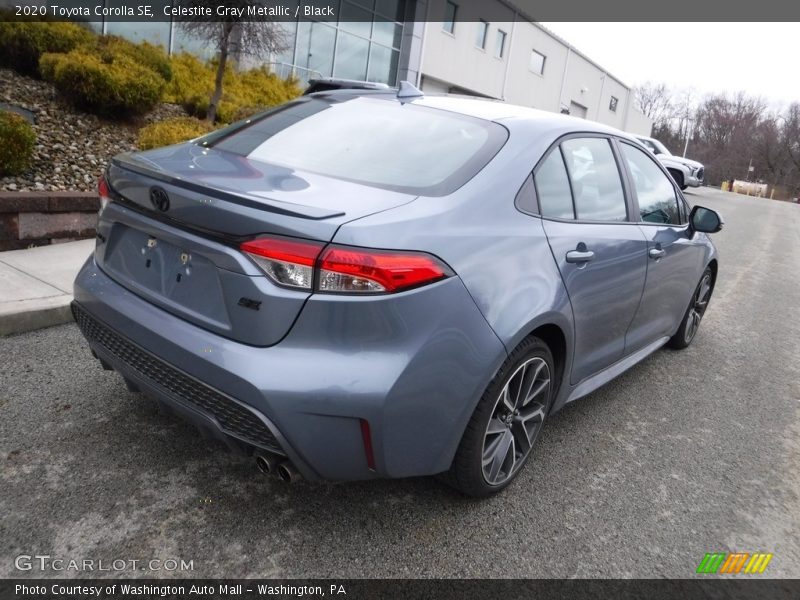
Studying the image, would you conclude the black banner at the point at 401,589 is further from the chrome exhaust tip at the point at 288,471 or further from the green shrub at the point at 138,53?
the green shrub at the point at 138,53

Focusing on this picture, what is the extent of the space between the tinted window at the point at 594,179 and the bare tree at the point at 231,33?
24.3 feet

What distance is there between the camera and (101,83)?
25.7 feet

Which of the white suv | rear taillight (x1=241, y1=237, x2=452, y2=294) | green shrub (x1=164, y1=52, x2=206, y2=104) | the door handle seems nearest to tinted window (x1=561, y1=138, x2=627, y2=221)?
the door handle

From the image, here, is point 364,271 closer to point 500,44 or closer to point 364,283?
point 364,283

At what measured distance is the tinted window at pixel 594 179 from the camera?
304cm

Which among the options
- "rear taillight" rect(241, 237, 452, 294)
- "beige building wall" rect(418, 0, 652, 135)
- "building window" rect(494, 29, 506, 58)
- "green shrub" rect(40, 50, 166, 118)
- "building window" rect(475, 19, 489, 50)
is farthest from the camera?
"building window" rect(494, 29, 506, 58)

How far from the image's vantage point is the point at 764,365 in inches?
202

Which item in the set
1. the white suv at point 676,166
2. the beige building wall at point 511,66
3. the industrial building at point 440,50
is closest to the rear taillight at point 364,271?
the industrial building at point 440,50

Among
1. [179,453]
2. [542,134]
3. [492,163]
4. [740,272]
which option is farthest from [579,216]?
[740,272]

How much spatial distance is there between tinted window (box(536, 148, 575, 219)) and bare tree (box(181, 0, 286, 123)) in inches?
302

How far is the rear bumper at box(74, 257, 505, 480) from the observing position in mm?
2023

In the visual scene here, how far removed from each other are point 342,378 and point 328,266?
35cm

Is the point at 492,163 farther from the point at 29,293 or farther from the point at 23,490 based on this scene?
the point at 29,293

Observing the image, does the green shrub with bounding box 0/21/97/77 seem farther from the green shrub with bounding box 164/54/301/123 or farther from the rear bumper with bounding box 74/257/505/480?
the rear bumper with bounding box 74/257/505/480
